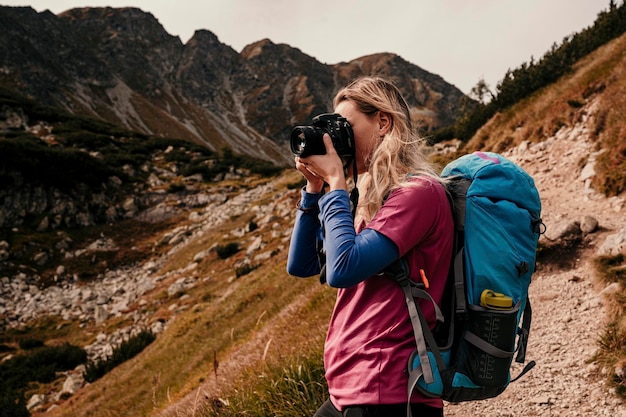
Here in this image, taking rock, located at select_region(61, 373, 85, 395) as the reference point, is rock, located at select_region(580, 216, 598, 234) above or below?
above

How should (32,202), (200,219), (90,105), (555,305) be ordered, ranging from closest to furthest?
(555,305) < (32,202) < (200,219) < (90,105)

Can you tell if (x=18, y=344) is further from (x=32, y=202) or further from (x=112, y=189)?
(x=112, y=189)

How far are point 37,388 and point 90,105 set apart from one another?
136671 millimetres

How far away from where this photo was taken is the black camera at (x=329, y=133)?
7.34ft

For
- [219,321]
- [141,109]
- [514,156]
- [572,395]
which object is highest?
[141,109]

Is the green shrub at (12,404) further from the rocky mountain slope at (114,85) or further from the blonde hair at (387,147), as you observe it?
the rocky mountain slope at (114,85)

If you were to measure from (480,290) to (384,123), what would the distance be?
1.03 m

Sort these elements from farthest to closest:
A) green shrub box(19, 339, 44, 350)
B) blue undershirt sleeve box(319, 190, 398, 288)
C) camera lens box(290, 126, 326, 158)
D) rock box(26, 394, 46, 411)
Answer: green shrub box(19, 339, 44, 350)
rock box(26, 394, 46, 411)
camera lens box(290, 126, 326, 158)
blue undershirt sleeve box(319, 190, 398, 288)

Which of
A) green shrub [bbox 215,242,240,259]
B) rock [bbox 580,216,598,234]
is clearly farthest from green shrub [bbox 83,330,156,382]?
rock [bbox 580,216,598,234]

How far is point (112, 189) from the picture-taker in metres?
38.8

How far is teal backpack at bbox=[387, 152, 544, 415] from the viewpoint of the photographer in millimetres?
1907

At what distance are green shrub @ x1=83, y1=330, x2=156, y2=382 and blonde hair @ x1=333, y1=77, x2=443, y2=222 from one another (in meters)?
16.8

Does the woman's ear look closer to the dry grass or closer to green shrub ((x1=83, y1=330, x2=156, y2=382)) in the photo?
the dry grass

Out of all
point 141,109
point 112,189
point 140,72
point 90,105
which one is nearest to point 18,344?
point 112,189
